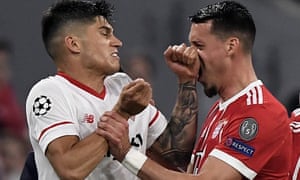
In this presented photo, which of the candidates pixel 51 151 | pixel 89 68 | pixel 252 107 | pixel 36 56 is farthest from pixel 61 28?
pixel 36 56

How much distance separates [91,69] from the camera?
5.15 m

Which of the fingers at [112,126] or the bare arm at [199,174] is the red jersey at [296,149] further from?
the fingers at [112,126]

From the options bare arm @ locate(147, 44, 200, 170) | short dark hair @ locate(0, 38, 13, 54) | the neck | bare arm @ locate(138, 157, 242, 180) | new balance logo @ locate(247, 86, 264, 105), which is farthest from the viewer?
short dark hair @ locate(0, 38, 13, 54)

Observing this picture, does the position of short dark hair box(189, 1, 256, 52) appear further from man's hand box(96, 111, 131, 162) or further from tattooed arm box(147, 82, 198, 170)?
man's hand box(96, 111, 131, 162)

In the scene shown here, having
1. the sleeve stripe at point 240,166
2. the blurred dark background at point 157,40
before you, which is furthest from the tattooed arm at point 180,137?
the blurred dark background at point 157,40

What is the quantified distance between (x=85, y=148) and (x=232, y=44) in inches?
36.3

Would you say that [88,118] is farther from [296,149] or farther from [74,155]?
[296,149]

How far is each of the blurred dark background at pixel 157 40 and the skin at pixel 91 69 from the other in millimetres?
3349

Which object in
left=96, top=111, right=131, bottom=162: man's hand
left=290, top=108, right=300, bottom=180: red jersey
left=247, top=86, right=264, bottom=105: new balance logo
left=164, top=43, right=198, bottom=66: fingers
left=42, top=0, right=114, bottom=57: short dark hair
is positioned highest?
left=42, top=0, right=114, bottom=57: short dark hair

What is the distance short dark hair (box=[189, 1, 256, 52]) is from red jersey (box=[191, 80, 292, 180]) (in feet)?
0.80

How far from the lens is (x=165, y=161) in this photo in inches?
217

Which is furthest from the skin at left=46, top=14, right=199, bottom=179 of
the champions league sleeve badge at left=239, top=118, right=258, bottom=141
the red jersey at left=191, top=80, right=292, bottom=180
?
the champions league sleeve badge at left=239, top=118, right=258, bottom=141

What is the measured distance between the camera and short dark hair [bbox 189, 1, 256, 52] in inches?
208

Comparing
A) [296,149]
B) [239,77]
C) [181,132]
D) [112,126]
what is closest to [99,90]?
[112,126]
